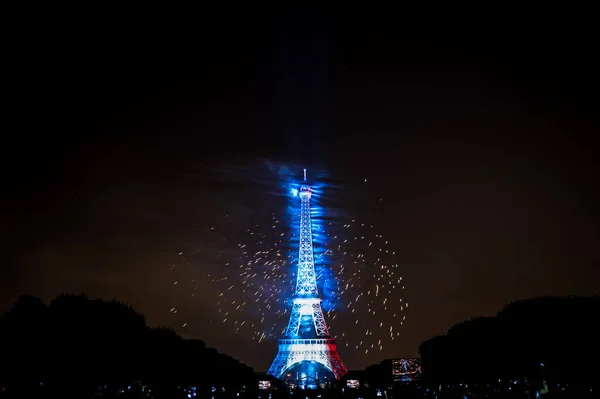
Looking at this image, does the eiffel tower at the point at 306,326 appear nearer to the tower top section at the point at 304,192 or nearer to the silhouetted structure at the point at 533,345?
the tower top section at the point at 304,192

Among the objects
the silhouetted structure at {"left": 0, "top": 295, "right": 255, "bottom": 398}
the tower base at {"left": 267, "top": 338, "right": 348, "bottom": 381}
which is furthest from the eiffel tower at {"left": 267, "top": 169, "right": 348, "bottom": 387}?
the silhouetted structure at {"left": 0, "top": 295, "right": 255, "bottom": 398}

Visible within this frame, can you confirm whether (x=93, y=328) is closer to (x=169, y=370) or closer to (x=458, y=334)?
(x=169, y=370)

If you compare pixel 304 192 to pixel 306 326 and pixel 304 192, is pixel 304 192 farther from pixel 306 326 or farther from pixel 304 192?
pixel 306 326

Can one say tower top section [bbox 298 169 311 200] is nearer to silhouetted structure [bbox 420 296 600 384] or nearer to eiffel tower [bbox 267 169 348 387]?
eiffel tower [bbox 267 169 348 387]

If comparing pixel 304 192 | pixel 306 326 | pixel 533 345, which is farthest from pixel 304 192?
pixel 533 345

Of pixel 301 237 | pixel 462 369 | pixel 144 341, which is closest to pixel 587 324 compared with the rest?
pixel 462 369
